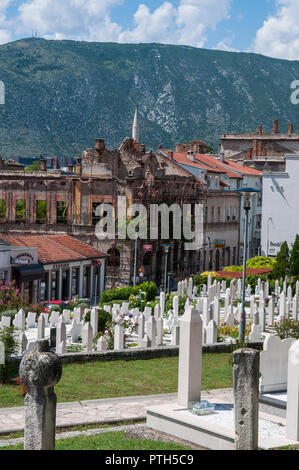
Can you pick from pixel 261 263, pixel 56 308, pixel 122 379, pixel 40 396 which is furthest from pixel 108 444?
pixel 261 263

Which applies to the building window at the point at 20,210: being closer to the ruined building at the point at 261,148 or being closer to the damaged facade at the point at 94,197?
the damaged facade at the point at 94,197

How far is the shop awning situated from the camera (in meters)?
39.6

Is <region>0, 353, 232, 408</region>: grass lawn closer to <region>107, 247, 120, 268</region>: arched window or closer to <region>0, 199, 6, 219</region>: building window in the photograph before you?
<region>107, 247, 120, 268</region>: arched window

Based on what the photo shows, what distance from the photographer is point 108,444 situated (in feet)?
45.2

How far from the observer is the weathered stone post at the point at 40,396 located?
35.2ft

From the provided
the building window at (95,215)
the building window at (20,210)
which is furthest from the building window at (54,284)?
the building window at (20,210)

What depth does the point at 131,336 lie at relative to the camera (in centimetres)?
2747

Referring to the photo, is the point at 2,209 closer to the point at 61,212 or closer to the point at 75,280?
the point at 61,212

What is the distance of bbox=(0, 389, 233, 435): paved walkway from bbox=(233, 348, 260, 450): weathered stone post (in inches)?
139

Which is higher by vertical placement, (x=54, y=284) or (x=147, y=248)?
(x=147, y=248)

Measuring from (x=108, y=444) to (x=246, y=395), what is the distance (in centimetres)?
271

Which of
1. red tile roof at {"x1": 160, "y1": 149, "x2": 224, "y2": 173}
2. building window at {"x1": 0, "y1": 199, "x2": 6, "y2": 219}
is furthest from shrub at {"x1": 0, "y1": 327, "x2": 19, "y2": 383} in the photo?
red tile roof at {"x1": 160, "y1": 149, "x2": 224, "y2": 173}

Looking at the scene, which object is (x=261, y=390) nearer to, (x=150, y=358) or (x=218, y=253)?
(x=150, y=358)

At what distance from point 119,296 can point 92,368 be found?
17155mm
